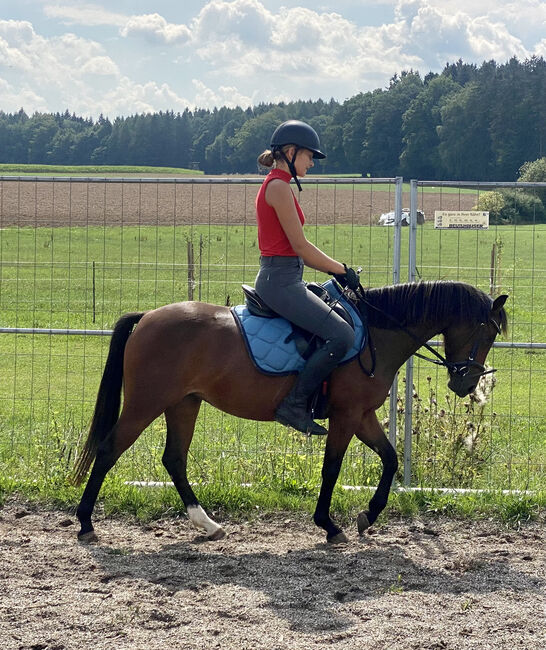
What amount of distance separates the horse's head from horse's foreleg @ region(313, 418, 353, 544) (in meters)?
0.85

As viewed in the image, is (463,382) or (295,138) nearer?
(295,138)

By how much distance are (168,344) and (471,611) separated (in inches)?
104

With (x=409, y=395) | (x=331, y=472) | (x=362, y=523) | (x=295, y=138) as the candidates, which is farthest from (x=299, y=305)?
(x=409, y=395)

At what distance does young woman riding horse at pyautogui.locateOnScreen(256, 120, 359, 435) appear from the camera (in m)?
5.87

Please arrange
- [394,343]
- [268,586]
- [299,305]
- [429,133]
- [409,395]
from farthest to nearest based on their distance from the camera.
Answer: [429,133] < [409,395] < [394,343] < [299,305] < [268,586]

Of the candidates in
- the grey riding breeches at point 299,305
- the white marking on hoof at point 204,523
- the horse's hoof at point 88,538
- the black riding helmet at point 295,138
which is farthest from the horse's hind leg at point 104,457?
the black riding helmet at point 295,138

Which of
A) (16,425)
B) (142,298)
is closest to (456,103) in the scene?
(142,298)

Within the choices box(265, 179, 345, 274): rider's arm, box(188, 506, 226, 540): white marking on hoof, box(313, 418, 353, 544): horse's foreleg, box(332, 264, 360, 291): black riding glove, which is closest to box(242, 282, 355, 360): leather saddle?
box(332, 264, 360, 291): black riding glove

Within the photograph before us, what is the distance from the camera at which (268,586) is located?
526 cm

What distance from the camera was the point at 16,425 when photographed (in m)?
9.77

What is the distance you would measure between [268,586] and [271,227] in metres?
2.33

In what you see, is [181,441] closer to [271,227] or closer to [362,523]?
[362,523]

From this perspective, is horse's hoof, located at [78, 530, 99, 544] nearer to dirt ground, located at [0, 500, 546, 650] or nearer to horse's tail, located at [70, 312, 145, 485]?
dirt ground, located at [0, 500, 546, 650]

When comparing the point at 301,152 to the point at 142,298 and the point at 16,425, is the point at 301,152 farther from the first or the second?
the point at 142,298
